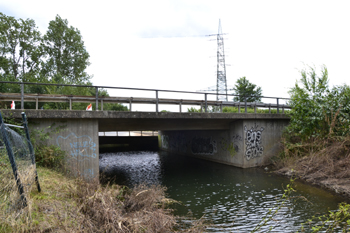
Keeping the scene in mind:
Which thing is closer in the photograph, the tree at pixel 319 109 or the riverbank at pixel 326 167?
the riverbank at pixel 326 167

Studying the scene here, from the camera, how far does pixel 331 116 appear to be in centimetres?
1454

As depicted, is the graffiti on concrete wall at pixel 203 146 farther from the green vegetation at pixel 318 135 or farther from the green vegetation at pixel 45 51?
the green vegetation at pixel 45 51

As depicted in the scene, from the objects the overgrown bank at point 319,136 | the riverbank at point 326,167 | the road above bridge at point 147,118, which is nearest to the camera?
the road above bridge at point 147,118

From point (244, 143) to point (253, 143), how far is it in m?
0.86

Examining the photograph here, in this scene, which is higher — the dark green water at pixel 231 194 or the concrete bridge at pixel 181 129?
the concrete bridge at pixel 181 129

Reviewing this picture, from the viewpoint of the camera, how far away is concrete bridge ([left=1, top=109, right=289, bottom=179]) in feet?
35.4

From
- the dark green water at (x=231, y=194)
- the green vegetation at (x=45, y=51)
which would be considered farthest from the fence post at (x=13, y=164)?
the green vegetation at (x=45, y=51)

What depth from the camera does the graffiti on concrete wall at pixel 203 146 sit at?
65.5 ft

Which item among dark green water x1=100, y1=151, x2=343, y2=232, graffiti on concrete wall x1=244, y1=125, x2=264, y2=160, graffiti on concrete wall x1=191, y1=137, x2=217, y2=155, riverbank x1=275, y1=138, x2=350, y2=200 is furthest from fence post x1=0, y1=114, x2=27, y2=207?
graffiti on concrete wall x1=191, y1=137, x2=217, y2=155

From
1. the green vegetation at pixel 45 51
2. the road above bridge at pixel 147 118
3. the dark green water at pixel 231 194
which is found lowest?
the dark green water at pixel 231 194

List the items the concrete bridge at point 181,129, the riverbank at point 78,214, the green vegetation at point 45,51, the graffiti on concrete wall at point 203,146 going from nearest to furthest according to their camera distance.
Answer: the riverbank at point 78,214
the concrete bridge at point 181,129
the graffiti on concrete wall at point 203,146
the green vegetation at point 45,51

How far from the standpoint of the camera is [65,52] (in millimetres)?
35031

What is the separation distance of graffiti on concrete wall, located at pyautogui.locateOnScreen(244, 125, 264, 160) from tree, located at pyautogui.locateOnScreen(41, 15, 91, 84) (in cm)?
2496

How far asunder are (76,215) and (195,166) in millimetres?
13336
